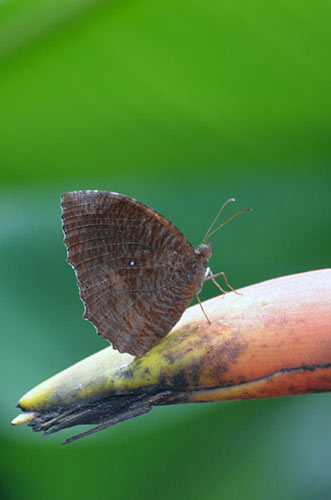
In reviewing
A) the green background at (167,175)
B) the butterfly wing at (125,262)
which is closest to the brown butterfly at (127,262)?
the butterfly wing at (125,262)

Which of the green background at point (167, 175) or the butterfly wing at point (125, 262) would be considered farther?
the green background at point (167, 175)

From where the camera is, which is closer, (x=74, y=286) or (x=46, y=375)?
(x=46, y=375)

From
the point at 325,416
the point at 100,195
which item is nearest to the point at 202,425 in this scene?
the point at 325,416

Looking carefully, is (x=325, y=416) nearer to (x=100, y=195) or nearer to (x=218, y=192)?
(x=218, y=192)

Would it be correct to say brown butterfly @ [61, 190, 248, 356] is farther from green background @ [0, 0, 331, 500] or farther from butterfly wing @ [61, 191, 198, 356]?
green background @ [0, 0, 331, 500]

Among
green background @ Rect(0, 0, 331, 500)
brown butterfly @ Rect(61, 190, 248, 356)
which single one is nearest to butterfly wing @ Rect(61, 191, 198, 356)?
brown butterfly @ Rect(61, 190, 248, 356)

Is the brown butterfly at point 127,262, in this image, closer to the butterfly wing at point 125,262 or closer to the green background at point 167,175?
the butterfly wing at point 125,262

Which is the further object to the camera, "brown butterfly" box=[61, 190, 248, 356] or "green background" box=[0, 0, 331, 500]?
"green background" box=[0, 0, 331, 500]

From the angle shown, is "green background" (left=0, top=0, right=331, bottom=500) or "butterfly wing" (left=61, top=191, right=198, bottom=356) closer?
"butterfly wing" (left=61, top=191, right=198, bottom=356)
